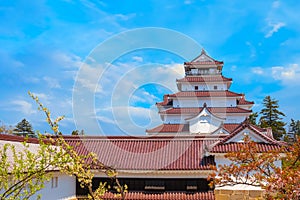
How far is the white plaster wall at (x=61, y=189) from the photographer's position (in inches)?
418

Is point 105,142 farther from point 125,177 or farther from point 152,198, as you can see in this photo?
point 152,198

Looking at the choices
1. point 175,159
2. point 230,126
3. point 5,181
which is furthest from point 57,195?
point 230,126

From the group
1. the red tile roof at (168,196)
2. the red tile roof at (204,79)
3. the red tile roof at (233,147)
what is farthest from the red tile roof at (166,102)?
the red tile roof at (168,196)

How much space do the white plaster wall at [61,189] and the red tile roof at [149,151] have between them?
69.8 inches

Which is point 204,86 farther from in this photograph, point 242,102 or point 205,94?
point 242,102

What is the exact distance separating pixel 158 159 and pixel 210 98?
13.3 meters

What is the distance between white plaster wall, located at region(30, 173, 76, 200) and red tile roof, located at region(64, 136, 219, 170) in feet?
5.81

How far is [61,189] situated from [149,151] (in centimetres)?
421

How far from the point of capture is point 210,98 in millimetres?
25516

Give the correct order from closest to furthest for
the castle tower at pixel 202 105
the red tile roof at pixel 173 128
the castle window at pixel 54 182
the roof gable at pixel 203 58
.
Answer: the castle window at pixel 54 182 < the castle tower at pixel 202 105 < the red tile roof at pixel 173 128 < the roof gable at pixel 203 58

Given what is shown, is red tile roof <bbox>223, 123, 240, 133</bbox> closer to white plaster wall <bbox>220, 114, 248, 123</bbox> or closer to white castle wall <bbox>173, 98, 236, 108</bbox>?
white plaster wall <bbox>220, 114, 248, 123</bbox>

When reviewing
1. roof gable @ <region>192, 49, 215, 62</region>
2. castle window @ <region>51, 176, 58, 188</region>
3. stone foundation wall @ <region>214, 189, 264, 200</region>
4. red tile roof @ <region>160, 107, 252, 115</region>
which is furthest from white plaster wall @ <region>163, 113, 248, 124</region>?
castle window @ <region>51, 176, 58, 188</region>

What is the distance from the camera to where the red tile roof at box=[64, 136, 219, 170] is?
12859 mm

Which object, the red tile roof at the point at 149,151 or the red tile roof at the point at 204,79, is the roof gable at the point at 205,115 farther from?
the red tile roof at the point at 149,151
